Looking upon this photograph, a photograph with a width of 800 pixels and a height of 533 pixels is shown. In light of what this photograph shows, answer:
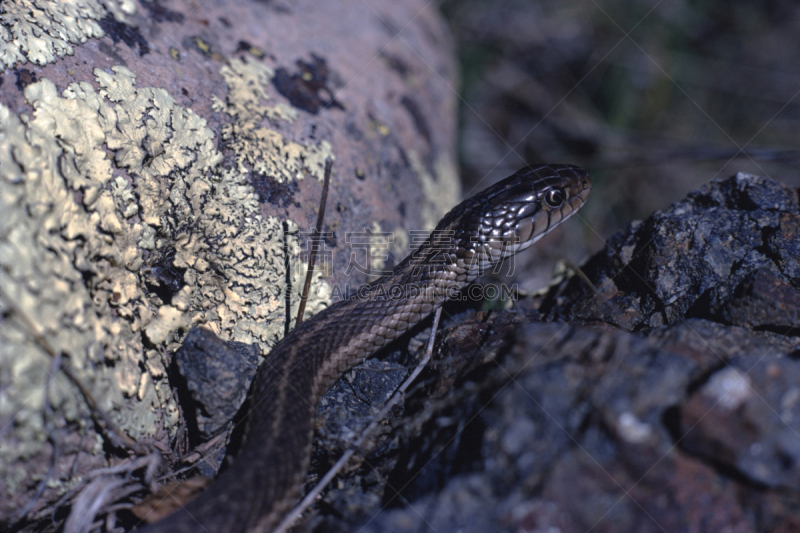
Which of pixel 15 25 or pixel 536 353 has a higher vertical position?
pixel 15 25

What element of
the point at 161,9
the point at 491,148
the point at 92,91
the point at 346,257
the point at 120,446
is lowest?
the point at 491,148

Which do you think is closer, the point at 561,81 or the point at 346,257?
the point at 346,257

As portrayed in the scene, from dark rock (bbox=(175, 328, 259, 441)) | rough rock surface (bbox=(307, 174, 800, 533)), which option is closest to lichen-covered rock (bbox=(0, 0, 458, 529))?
dark rock (bbox=(175, 328, 259, 441))

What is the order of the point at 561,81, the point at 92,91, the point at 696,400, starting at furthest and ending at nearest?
A: the point at 561,81 < the point at 92,91 < the point at 696,400

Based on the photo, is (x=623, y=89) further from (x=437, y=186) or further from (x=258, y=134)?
A: (x=258, y=134)

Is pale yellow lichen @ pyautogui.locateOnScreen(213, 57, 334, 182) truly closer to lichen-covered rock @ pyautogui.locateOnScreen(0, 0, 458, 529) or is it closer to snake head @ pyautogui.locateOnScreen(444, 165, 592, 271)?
lichen-covered rock @ pyautogui.locateOnScreen(0, 0, 458, 529)

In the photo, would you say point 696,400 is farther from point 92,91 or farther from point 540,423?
point 92,91

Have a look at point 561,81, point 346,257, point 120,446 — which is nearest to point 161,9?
point 346,257

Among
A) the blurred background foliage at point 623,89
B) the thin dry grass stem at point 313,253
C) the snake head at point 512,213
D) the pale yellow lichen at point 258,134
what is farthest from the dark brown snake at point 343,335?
the blurred background foliage at point 623,89
